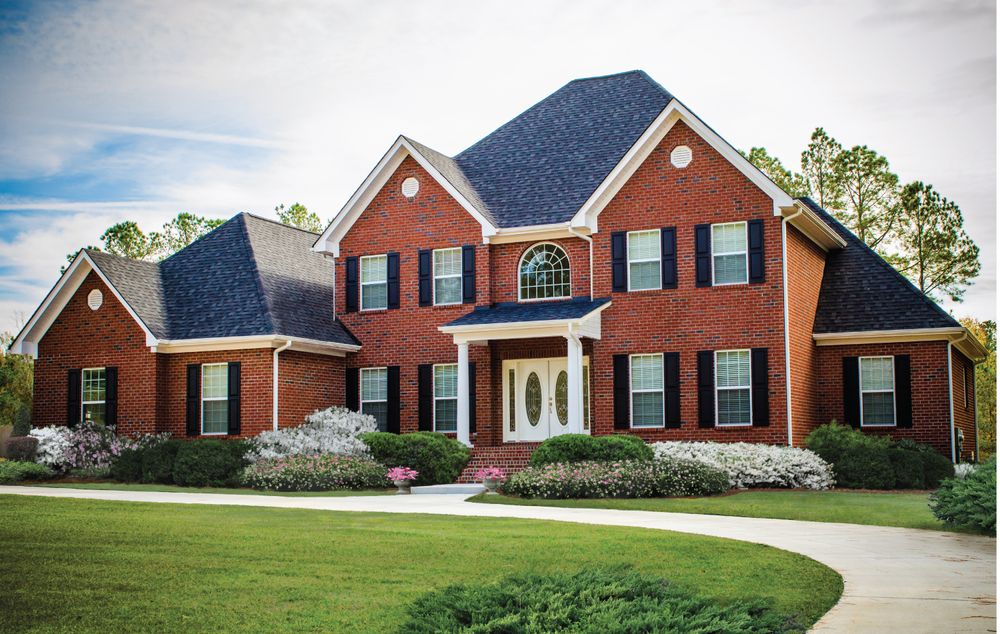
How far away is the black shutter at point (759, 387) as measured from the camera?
893 inches

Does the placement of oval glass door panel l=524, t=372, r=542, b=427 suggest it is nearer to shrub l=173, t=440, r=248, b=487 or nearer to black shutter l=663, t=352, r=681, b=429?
black shutter l=663, t=352, r=681, b=429

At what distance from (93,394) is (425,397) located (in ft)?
25.9

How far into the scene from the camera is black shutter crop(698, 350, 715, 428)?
23141mm

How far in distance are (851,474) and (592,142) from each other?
10.4 metres

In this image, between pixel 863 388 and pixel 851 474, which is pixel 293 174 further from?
pixel 863 388

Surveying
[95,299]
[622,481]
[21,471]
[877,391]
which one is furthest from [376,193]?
[877,391]

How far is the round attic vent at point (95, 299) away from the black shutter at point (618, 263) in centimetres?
1200

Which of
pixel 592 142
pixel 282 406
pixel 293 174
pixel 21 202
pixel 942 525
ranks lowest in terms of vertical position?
pixel 942 525

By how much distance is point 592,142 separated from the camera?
2702cm

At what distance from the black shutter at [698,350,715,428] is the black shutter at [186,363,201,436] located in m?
11.4

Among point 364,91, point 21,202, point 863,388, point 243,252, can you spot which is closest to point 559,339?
point 863,388

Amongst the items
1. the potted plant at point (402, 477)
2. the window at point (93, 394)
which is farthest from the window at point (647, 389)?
the window at point (93, 394)

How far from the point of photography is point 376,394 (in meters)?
26.6

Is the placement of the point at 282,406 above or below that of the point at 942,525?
above
